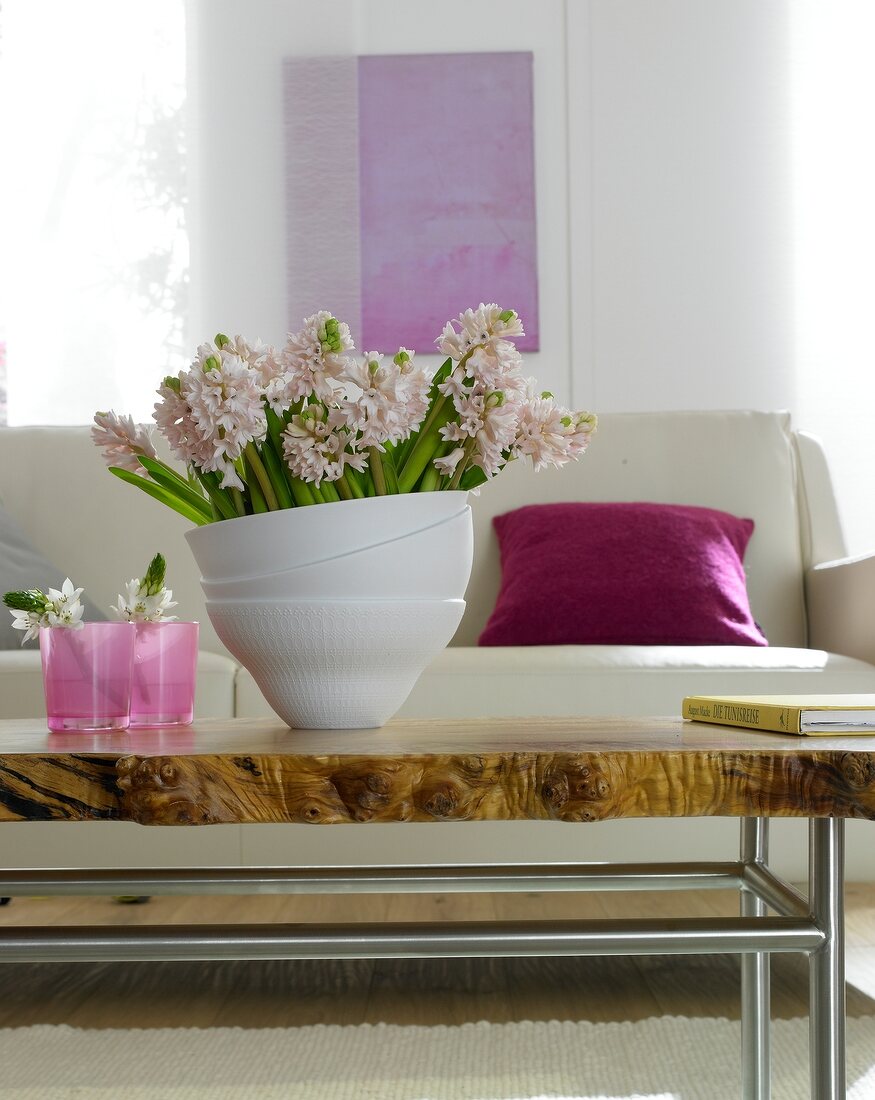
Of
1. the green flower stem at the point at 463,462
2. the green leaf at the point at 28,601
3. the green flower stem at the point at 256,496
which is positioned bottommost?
the green leaf at the point at 28,601

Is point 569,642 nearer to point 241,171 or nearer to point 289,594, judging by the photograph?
point 289,594

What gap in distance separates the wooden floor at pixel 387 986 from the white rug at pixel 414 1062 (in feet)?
0.18

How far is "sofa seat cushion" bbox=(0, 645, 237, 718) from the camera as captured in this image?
186 centimetres

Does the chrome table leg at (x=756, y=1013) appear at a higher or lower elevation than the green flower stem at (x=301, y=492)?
lower

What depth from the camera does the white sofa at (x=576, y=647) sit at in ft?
6.07

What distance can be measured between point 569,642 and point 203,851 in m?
0.81

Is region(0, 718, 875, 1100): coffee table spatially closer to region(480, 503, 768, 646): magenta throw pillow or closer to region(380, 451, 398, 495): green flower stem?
region(380, 451, 398, 495): green flower stem

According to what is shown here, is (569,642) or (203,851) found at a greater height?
(569,642)

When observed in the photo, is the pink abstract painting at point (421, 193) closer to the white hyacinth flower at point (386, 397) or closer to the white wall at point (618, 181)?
the white wall at point (618, 181)

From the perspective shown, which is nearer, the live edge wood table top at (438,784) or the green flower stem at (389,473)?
the live edge wood table top at (438,784)

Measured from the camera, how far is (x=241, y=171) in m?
3.59

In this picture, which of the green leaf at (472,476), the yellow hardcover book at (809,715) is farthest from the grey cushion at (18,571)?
the yellow hardcover book at (809,715)

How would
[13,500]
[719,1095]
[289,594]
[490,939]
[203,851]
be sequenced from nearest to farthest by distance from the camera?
[490,939]
[289,594]
[719,1095]
[203,851]
[13,500]

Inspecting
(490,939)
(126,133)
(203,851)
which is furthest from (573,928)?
(126,133)
